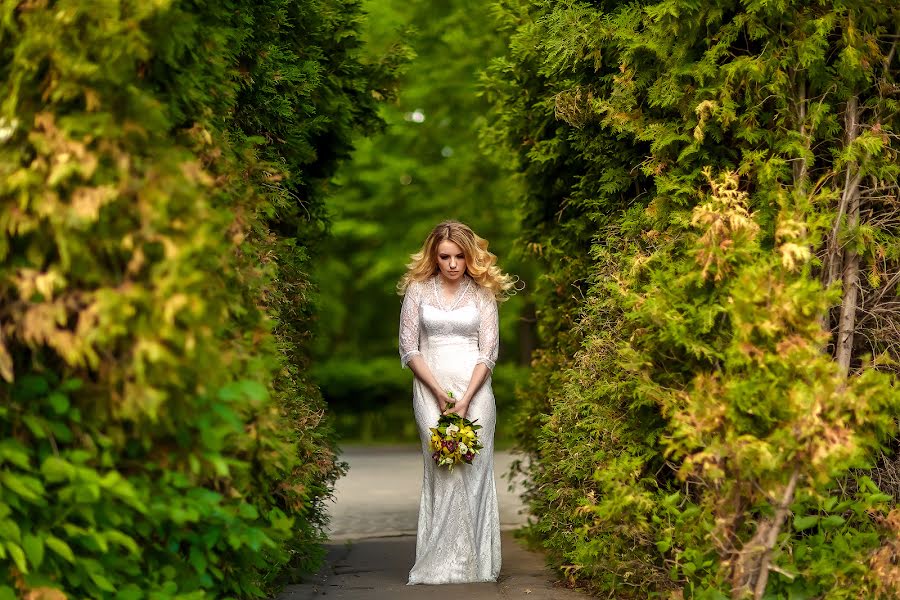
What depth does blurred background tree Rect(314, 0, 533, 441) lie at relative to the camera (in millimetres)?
24672

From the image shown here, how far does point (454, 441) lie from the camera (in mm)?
7914

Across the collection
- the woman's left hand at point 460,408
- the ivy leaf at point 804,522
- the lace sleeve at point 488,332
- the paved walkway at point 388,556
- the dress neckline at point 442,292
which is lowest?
the paved walkway at point 388,556

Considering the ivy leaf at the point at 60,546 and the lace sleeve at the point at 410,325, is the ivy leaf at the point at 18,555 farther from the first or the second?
the lace sleeve at the point at 410,325

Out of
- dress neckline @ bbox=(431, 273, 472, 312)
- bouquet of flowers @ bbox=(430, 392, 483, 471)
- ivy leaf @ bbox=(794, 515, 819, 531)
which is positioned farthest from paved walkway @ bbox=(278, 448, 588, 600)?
dress neckline @ bbox=(431, 273, 472, 312)

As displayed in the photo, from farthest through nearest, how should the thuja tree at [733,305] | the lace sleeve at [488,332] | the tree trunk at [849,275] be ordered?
the lace sleeve at [488,332]
the tree trunk at [849,275]
the thuja tree at [733,305]

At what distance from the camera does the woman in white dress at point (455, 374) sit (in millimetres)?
8016

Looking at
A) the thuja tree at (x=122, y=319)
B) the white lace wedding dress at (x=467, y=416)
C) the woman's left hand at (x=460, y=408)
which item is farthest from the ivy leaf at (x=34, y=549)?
the woman's left hand at (x=460, y=408)

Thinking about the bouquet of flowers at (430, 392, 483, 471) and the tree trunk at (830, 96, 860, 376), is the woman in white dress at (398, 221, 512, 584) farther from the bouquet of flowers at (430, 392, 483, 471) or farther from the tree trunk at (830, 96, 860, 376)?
the tree trunk at (830, 96, 860, 376)

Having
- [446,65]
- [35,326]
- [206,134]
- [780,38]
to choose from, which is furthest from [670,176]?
[446,65]

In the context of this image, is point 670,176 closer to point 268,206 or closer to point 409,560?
point 268,206

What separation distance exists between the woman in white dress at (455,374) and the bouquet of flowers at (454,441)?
95 millimetres

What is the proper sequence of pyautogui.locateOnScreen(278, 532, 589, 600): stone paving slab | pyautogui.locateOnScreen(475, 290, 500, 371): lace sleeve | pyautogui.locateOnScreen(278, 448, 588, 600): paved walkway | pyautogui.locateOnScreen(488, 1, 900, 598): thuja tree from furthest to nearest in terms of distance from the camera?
pyautogui.locateOnScreen(475, 290, 500, 371): lace sleeve < pyautogui.locateOnScreen(278, 448, 588, 600): paved walkway < pyautogui.locateOnScreen(278, 532, 589, 600): stone paving slab < pyautogui.locateOnScreen(488, 1, 900, 598): thuja tree

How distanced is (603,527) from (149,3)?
160 inches

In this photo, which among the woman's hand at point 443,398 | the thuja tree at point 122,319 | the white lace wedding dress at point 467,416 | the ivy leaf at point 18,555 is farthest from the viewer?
the woman's hand at point 443,398
